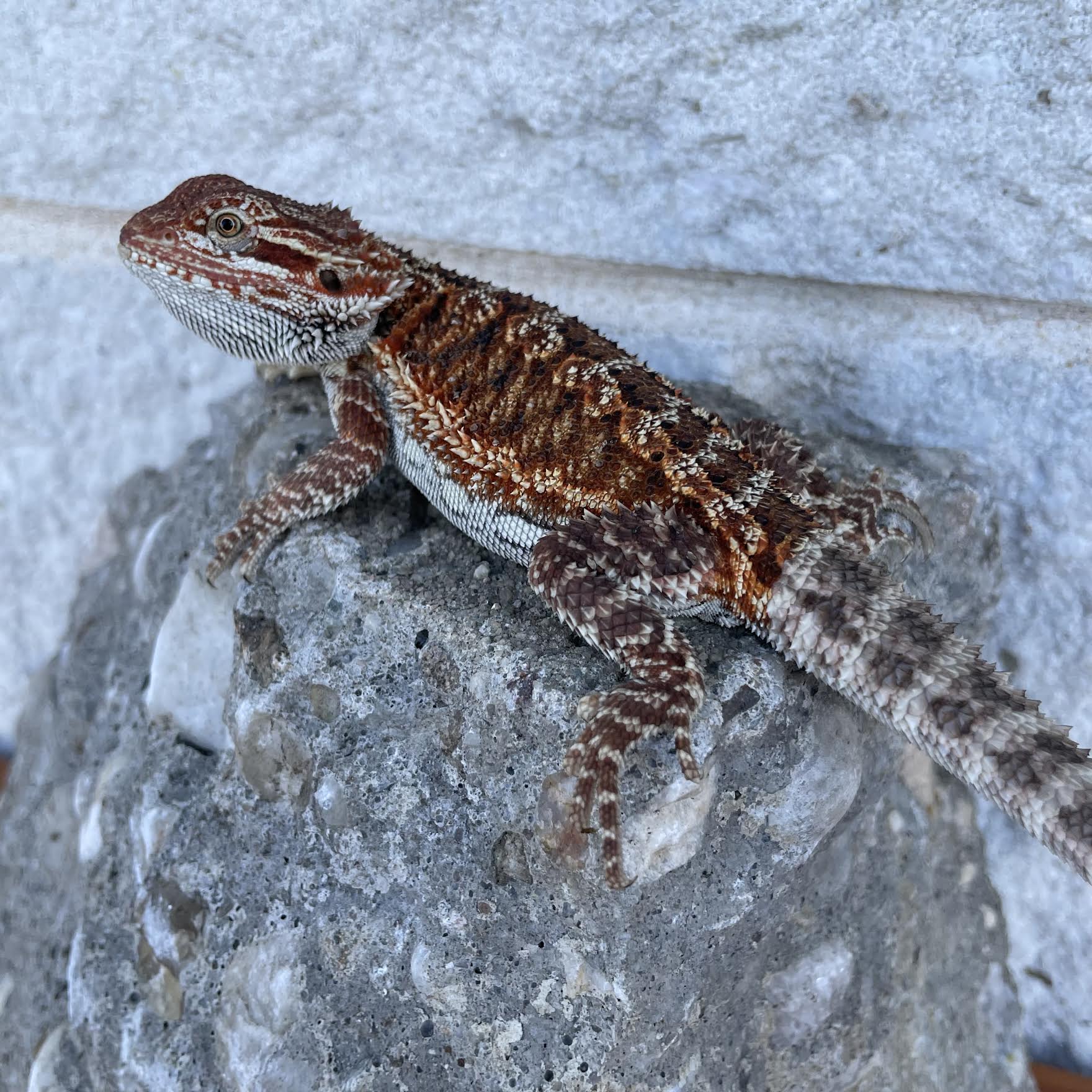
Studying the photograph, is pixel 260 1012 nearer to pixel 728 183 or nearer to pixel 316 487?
pixel 316 487

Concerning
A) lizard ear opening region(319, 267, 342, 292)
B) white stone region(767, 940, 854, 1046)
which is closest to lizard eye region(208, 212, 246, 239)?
lizard ear opening region(319, 267, 342, 292)

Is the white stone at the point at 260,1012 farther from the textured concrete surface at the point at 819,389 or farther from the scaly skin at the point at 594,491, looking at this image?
the textured concrete surface at the point at 819,389

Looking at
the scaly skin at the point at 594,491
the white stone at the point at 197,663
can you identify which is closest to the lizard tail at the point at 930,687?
the scaly skin at the point at 594,491

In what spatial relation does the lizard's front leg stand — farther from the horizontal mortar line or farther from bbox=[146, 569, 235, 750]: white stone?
the horizontal mortar line

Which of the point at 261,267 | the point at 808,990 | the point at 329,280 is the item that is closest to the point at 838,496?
the point at 808,990

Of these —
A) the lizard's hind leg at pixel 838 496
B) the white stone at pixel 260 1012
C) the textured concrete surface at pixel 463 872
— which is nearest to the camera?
the textured concrete surface at pixel 463 872
